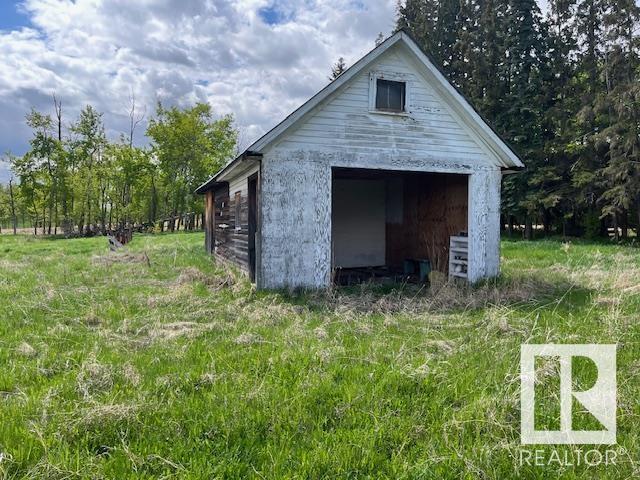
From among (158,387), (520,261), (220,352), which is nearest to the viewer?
(158,387)

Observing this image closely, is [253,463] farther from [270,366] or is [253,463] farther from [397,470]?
[270,366]

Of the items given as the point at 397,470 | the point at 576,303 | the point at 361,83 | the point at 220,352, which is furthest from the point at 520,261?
the point at 397,470

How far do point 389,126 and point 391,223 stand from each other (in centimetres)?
489

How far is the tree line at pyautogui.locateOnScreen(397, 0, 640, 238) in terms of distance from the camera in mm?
20359

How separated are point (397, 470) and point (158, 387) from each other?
2240 mm

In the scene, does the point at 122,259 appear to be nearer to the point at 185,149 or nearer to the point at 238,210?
the point at 238,210

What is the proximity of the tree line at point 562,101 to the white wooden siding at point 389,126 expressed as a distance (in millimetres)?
12978

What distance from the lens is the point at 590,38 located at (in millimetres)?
23062

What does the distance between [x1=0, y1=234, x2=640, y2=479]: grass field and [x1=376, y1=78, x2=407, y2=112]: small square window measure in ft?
14.3

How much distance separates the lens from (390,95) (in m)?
9.67

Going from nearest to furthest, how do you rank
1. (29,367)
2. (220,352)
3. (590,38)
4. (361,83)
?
(29,367) → (220,352) → (361,83) → (590,38)

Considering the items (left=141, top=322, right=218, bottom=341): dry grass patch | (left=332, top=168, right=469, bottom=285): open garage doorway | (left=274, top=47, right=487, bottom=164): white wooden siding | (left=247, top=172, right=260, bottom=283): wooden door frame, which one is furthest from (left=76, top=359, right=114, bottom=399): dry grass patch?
(left=332, top=168, right=469, bottom=285): open garage doorway

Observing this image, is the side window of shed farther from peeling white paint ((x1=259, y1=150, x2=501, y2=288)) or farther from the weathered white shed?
peeling white paint ((x1=259, y1=150, x2=501, y2=288))

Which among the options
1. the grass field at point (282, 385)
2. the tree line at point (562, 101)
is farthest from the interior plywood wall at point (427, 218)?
the tree line at point (562, 101)
